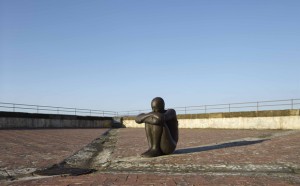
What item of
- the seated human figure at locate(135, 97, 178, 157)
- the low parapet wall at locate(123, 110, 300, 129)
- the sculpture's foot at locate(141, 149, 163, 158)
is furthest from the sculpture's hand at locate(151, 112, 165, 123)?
the low parapet wall at locate(123, 110, 300, 129)

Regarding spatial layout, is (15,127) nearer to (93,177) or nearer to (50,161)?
(50,161)

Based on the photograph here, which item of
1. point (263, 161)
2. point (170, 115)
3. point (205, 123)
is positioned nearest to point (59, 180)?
point (170, 115)

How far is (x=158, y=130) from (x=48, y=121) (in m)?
17.3

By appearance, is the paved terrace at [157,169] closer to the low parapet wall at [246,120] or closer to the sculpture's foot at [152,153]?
the sculpture's foot at [152,153]

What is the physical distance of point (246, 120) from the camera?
1872 centimetres

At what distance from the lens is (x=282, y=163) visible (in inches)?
255

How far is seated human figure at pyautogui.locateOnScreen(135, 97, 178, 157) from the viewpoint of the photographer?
301 inches

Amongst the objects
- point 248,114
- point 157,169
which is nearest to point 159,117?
point 157,169

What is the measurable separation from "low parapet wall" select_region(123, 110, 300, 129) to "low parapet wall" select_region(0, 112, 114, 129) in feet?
26.9

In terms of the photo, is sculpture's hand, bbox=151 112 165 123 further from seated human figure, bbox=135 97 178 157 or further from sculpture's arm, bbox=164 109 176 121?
sculpture's arm, bbox=164 109 176 121

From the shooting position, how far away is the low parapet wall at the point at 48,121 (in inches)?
801

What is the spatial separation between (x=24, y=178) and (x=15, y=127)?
1661 centimetres

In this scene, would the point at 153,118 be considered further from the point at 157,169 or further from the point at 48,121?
the point at 48,121

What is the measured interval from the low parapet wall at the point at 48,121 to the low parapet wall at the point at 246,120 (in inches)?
323
